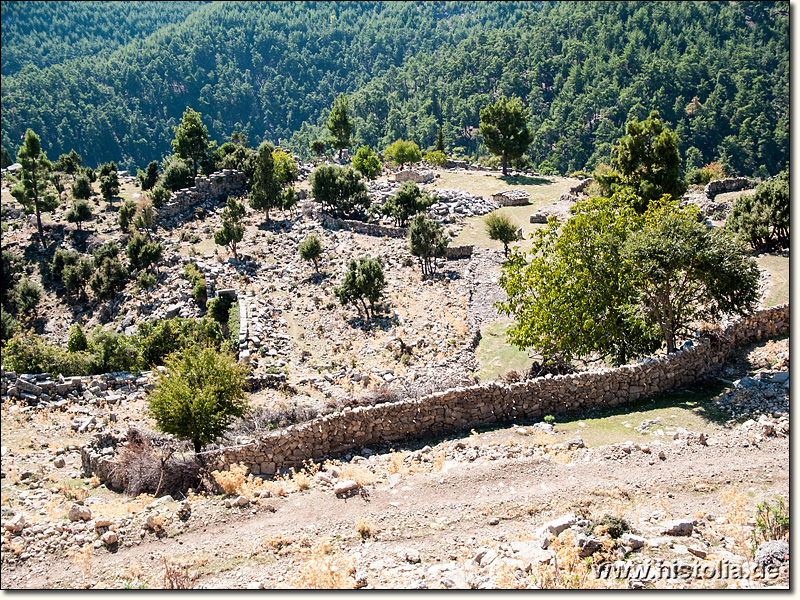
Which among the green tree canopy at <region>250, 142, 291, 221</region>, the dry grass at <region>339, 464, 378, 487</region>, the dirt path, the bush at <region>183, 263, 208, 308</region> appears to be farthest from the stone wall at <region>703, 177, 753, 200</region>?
the dry grass at <region>339, 464, 378, 487</region>

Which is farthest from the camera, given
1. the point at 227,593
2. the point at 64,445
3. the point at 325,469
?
the point at 64,445

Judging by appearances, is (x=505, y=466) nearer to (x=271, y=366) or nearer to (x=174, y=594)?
(x=174, y=594)

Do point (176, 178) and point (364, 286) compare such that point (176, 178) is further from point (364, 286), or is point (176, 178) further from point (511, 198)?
point (364, 286)

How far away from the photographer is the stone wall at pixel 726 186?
4528cm

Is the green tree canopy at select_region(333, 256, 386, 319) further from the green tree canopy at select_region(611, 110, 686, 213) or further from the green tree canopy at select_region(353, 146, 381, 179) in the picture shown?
the green tree canopy at select_region(353, 146, 381, 179)

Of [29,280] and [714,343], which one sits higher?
[714,343]

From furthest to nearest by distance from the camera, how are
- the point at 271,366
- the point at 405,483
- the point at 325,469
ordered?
the point at 271,366, the point at 325,469, the point at 405,483

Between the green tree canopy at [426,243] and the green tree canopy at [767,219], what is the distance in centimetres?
1355

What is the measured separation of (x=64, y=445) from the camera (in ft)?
57.9

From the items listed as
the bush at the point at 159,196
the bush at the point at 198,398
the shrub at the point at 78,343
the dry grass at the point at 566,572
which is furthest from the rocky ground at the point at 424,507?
the bush at the point at 159,196

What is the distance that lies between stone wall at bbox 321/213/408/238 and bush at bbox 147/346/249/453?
1054 inches

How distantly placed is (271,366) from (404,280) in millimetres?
10800

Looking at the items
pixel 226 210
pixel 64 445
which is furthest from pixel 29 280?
pixel 64 445

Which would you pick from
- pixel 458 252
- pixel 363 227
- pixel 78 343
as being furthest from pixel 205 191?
pixel 78 343
